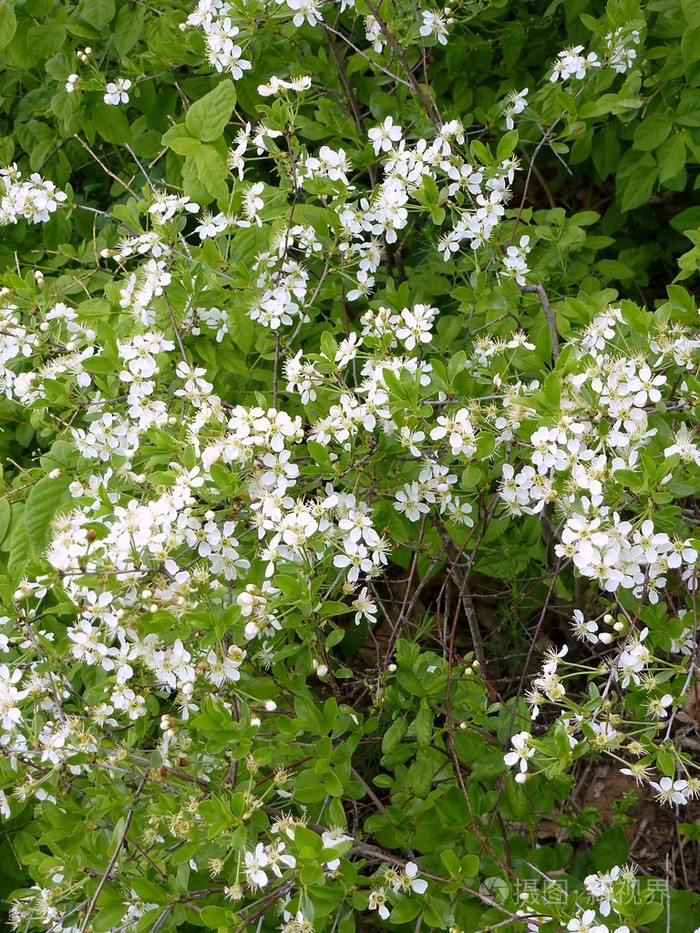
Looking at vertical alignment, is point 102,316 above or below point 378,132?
below

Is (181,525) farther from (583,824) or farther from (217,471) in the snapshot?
(583,824)

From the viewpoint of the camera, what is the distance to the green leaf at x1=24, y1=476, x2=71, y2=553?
2.43m

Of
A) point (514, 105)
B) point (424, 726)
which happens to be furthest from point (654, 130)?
point (424, 726)

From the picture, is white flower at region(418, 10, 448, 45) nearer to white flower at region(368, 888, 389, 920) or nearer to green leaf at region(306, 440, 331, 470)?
green leaf at region(306, 440, 331, 470)

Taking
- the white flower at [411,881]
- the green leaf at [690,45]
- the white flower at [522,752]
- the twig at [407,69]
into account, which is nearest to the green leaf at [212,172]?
the twig at [407,69]

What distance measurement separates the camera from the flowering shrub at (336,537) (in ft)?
6.29

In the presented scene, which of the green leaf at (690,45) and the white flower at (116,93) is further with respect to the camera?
the white flower at (116,93)

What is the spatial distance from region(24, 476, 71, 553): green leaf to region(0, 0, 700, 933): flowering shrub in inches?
A: 0.4

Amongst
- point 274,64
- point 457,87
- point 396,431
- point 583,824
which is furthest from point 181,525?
point 457,87

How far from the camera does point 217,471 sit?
1.94 meters

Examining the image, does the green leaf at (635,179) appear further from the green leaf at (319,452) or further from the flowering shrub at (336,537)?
the green leaf at (319,452)

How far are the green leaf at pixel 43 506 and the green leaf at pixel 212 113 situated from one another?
1.02m

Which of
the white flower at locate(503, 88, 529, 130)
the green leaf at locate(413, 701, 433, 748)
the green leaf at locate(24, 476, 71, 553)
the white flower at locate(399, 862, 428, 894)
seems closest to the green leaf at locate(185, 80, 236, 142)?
the white flower at locate(503, 88, 529, 130)

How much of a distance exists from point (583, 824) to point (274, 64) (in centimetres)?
254
